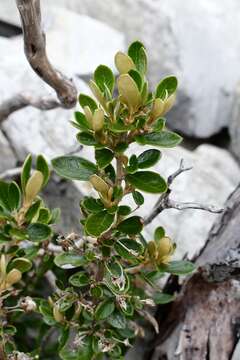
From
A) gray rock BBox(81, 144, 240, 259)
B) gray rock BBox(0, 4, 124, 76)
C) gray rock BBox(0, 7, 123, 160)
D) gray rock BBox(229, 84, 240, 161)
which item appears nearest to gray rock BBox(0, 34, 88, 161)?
gray rock BBox(0, 7, 123, 160)

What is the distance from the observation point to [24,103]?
1445mm

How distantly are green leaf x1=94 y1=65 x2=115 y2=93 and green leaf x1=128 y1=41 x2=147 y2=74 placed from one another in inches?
1.4

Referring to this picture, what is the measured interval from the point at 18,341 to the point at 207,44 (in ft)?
4.92

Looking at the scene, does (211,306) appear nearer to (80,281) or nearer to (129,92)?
(80,281)

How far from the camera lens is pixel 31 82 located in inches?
79.1

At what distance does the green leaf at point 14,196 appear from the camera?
965 millimetres

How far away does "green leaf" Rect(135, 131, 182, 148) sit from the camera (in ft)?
3.05

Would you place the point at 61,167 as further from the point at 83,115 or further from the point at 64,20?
the point at 64,20

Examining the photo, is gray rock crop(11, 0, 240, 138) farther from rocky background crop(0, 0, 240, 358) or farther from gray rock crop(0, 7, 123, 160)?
gray rock crop(0, 7, 123, 160)

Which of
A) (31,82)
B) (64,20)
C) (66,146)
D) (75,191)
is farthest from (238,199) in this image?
(64,20)

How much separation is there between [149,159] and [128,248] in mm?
136

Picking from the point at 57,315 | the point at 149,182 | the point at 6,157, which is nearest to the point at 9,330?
the point at 57,315

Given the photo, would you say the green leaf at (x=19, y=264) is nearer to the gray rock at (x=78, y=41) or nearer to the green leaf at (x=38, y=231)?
the green leaf at (x=38, y=231)

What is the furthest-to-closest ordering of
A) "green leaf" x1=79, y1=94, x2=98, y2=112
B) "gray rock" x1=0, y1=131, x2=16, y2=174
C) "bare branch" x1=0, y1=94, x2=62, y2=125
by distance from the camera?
"gray rock" x1=0, y1=131, x2=16, y2=174
"bare branch" x1=0, y1=94, x2=62, y2=125
"green leaf" x1=79, y1=94, x2=98, y2=112
